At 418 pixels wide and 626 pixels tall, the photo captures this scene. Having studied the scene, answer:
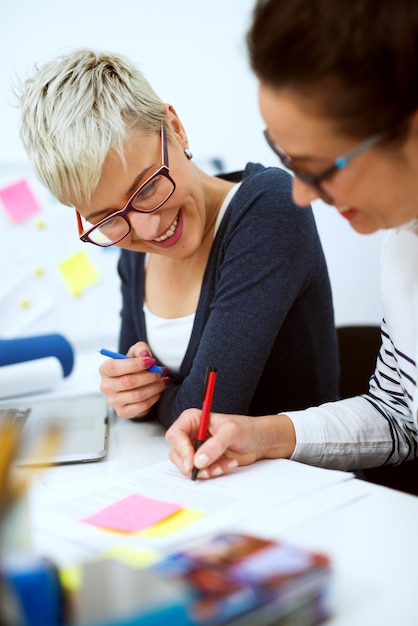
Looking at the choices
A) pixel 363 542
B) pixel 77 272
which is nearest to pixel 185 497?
pixel 363 542

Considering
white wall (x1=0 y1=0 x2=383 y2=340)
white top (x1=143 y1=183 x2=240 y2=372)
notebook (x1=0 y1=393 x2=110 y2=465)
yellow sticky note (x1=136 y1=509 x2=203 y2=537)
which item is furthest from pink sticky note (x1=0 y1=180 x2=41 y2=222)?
yellow sticky note (x1=136 y1=509 x2=203 y2=537)

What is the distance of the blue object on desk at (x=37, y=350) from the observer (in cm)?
155

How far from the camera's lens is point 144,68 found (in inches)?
76.2

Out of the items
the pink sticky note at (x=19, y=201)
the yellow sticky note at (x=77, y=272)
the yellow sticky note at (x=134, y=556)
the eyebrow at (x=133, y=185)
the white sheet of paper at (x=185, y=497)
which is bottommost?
the white sheet of paper at (x=185, y=497)

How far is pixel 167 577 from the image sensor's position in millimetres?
486

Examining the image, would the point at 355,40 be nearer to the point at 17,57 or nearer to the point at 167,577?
the point at 167,577

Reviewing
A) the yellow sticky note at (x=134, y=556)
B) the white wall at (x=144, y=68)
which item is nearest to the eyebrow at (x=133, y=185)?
the yellow sticky note at (x=134, y=556)

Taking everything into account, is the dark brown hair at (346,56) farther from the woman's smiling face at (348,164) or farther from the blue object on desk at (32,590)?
the blue object on desk at (32,590)

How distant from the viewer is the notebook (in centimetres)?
102

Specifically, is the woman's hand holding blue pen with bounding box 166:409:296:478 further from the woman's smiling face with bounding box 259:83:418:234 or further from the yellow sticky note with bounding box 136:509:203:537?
the woman's smiling face with bounding box 259:83:418:234

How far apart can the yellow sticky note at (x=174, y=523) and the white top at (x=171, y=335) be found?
543 mm

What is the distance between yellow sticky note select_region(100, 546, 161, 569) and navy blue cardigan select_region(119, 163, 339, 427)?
46 centimetres

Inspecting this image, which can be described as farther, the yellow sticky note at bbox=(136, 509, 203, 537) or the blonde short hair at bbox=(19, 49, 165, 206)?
the blonde short hair at bbox=(19, 49, 165, 206)

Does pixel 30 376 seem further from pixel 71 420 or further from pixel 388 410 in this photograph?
pixel 388 410
